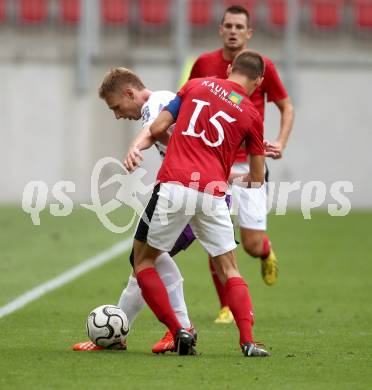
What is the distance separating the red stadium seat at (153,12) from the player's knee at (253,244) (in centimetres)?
1608

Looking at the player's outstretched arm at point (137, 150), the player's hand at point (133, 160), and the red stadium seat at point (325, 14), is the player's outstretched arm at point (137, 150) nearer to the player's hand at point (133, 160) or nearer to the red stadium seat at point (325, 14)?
the player's hand at point (133, 160)

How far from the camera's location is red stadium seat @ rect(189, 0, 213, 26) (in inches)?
1019

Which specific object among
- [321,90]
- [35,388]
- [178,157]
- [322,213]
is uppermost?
[178,157]

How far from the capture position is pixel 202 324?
913cm

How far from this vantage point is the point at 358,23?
1008 inches

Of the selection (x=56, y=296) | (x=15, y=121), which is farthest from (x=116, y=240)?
(x=15, y=121)

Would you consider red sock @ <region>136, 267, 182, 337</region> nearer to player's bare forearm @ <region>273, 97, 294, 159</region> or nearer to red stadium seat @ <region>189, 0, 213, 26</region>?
player's bare forearm @ <region>273, 97, 294, 159</region>

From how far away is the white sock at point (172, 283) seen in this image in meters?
7.59

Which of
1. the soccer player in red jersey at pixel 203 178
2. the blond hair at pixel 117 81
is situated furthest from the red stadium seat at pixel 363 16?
the soccer player in red jersey at pixel 203 178

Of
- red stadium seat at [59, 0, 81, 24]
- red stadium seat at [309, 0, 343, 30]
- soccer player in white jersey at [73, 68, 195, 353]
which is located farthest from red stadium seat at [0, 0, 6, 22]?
soccer player in white jersey at [73, 68, 195, 353]

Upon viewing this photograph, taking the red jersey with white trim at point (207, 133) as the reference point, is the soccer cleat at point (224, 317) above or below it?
below

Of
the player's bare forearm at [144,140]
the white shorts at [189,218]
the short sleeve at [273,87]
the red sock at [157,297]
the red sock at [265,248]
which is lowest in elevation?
the red sock at [265,248]

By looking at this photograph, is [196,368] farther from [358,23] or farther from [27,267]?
[358,23]

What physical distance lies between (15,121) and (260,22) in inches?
203
